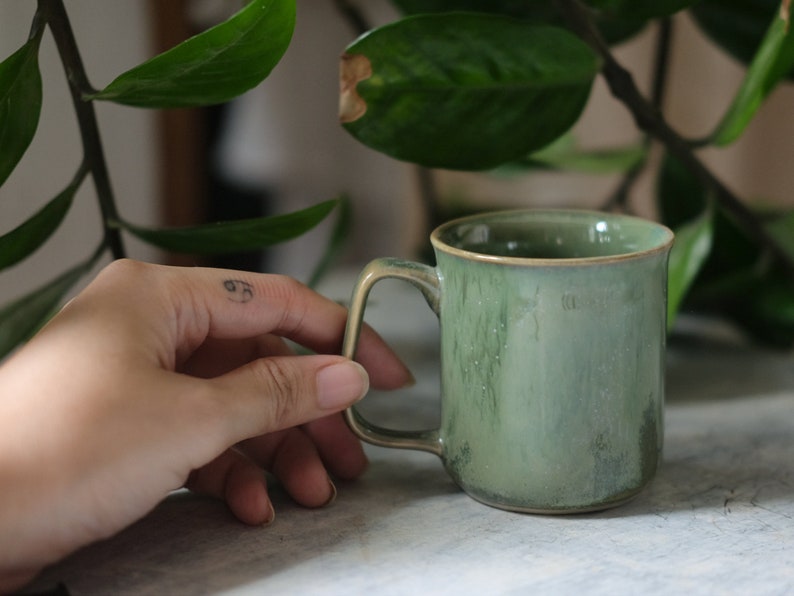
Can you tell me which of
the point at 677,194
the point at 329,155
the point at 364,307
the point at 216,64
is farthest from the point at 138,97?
the point at 329,155

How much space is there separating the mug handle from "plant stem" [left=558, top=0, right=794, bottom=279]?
0.66 feet

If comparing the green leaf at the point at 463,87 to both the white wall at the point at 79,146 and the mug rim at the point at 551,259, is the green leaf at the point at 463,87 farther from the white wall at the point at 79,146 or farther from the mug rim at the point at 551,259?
the white wall at the point at 79,146

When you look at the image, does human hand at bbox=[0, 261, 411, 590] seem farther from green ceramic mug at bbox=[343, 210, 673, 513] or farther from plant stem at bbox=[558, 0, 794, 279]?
plant stem at bbox=[558, 0, 794, 279]

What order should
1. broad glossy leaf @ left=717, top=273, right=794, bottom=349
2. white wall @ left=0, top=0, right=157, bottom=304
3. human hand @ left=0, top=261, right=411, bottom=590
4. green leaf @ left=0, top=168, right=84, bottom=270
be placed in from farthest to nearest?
white wall @ left=0, top=0, right=157, bottom=304, broad glossy leaf @ left=717, top=273, right=794, bottom=349, green leaf @ left=0, top=168, right=84, bottom=270, human hand @ left=0, top=261, right=411, bottom=590

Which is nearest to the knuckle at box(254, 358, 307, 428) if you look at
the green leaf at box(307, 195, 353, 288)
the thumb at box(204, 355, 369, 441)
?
the thumb at box(204, 355, 369, 441)

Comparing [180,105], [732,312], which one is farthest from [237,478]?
[732,312]

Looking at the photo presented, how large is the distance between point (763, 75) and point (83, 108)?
15.4 inches

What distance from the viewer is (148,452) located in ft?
1.36

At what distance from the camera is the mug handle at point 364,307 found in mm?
500

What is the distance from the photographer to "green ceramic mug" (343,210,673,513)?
46cm

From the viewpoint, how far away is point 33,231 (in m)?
0.52

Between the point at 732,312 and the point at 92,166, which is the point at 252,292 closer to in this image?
the point at 92,166

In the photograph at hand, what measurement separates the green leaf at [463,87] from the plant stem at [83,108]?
14 cm

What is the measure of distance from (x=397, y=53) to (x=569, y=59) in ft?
0.36
